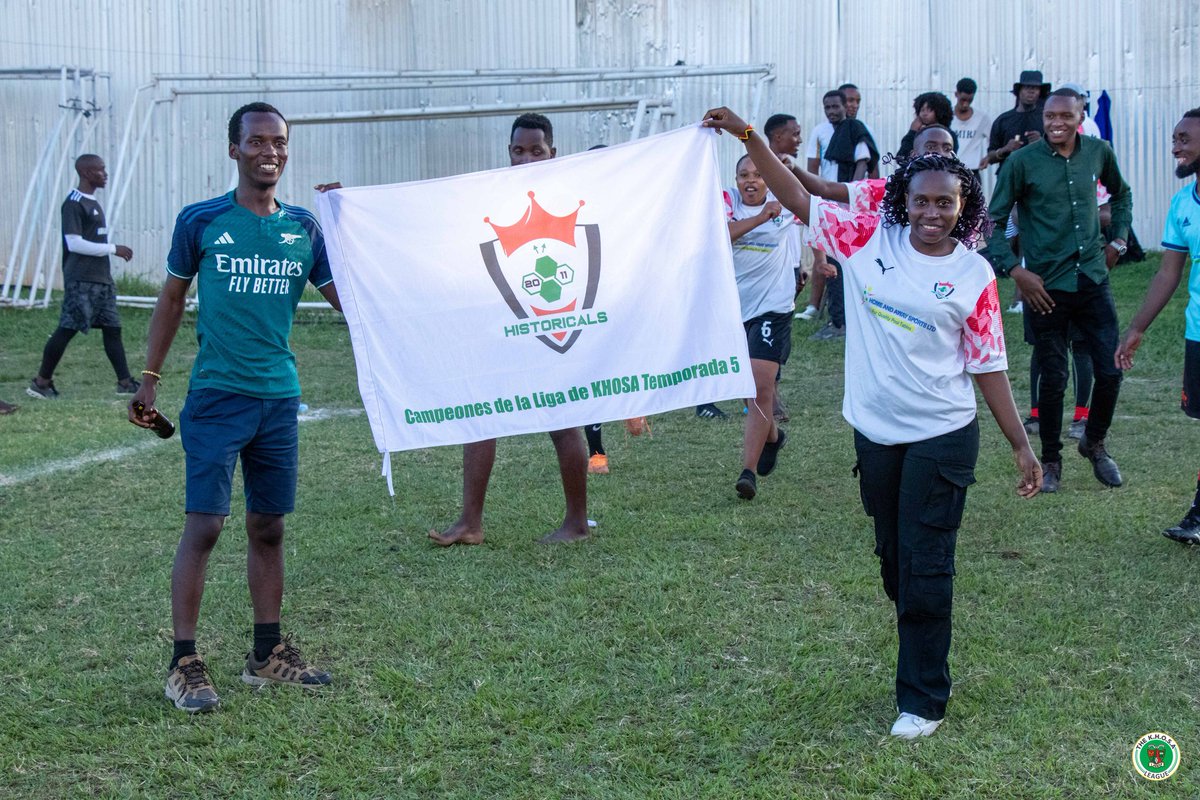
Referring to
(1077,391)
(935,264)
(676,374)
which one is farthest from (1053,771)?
(1077,391)

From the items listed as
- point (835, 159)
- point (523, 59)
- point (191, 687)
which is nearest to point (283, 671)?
point (191, 687)

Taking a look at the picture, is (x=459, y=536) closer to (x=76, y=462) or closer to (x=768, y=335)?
(x=768, y=335)

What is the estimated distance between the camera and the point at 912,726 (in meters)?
4.10

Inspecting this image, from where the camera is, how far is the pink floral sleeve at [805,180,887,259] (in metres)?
4.47

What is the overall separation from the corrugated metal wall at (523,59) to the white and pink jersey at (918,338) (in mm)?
12837

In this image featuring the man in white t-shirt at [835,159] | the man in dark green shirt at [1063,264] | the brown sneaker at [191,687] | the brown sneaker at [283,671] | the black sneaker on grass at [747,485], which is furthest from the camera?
the man in white t-shirt at [835,159]

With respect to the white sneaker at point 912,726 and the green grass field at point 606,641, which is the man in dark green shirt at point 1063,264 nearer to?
the green grass field at point 606,641

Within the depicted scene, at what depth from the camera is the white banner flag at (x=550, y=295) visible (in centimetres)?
588

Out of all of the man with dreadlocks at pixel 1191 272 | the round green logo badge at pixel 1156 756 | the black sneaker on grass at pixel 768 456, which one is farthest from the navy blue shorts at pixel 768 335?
the round green logo badge at pixel 1156 756

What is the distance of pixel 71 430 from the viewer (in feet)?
31.2

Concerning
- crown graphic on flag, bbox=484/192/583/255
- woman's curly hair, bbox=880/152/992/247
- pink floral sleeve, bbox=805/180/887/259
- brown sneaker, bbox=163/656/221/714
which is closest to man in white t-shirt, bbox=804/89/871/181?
crown graphic on flag, bbox=484/192/583/255

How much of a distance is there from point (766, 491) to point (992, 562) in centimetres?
176

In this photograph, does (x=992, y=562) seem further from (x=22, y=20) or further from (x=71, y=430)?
(x=22, y=20)

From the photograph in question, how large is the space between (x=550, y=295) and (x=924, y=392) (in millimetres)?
2268
